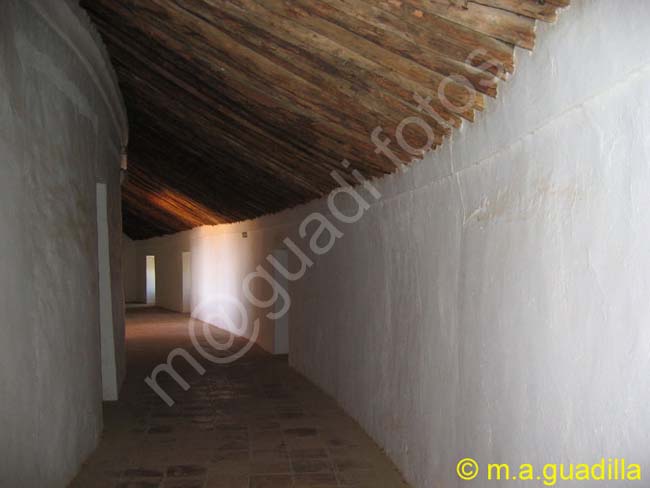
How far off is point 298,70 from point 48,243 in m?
1.93

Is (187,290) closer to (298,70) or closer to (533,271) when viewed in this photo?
(298,70)

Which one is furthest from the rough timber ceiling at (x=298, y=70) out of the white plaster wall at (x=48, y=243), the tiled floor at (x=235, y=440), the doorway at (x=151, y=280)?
the doorway at (x=151, y=280)

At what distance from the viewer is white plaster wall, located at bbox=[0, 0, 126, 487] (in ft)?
10.7

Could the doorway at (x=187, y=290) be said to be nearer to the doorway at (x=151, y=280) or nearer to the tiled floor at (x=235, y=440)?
the doorway at (x=151, y=280)

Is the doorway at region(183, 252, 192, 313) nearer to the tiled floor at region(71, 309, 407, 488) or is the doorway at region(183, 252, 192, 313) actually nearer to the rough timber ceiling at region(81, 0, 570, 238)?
the tiled floor at region(71, 309, 407, 488)

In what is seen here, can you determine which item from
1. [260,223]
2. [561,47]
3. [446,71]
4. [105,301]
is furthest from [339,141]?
[260,223]

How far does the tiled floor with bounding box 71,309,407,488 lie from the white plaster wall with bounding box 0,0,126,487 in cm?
39

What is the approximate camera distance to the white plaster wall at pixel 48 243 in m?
3.25

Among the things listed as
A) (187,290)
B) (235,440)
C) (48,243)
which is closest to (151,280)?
(187,290)

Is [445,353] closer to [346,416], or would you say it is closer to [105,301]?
[346,416]

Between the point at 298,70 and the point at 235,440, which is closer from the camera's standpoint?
the point at 298,70

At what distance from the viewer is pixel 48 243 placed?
13.2ft

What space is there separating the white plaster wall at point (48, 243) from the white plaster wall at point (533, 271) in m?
2.33

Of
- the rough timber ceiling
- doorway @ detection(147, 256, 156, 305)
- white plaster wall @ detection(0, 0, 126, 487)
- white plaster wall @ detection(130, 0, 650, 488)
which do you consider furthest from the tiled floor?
doorway @ detection(147, 256, 156, 305)
